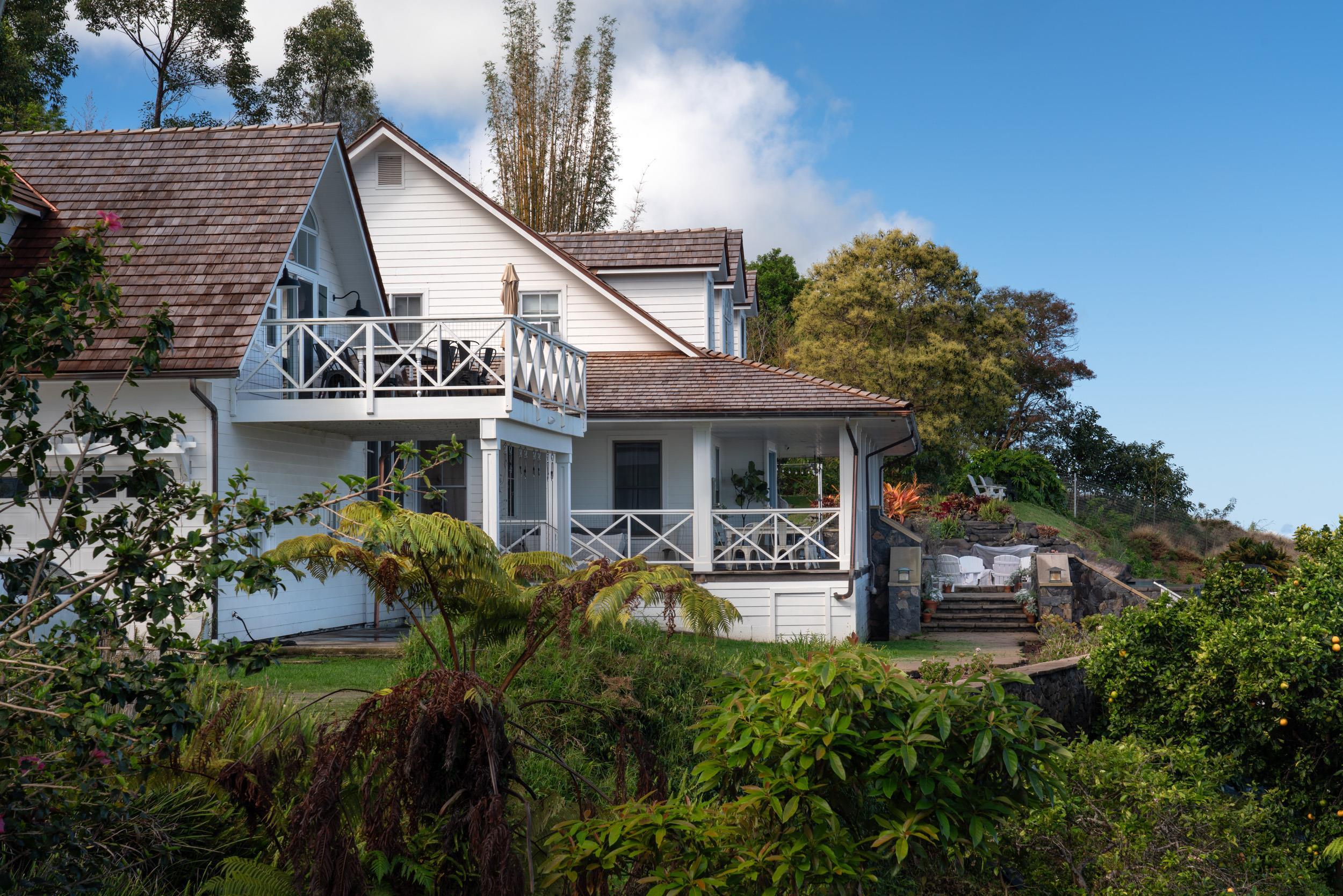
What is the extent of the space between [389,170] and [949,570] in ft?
42.9

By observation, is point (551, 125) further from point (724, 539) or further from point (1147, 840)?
point (1147, 840)

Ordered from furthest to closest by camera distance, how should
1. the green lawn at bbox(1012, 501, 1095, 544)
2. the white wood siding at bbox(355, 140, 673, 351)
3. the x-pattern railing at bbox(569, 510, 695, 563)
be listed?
1. the green lawn at bbox(1012, 501, 1095, 544)
2. the white wood siding at bbox(355, 140, 673, 351)
3. the x-pattern railing at bbox(569, 510, 695, 563)

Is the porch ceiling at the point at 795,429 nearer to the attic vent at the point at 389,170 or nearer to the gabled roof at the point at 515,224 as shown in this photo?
the gabled roof at the point at 515,224

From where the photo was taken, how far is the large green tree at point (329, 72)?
35.8 meters

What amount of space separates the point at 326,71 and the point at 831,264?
16648 mm

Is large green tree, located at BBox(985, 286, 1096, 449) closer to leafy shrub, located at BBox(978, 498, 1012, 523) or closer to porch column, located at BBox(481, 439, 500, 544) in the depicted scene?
leafy shrub, located at BBox(978, 498, 1012, 523)

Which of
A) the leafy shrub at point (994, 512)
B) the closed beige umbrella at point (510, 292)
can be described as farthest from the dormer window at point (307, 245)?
the leafy shrub at point (994, 512)

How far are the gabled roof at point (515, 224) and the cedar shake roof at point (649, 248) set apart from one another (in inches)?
29.0

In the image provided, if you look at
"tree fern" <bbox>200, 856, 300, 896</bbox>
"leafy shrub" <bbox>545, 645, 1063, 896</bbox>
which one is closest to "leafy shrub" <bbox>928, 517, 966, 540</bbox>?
"leafy shrub" <bbox>545, 645, 1063, 896</bbox>

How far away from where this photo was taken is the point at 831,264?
36531 millimetres

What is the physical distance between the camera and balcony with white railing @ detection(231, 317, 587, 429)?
14.8 m

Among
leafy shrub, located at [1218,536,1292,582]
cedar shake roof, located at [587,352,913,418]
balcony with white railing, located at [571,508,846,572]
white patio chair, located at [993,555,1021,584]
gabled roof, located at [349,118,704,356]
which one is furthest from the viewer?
white patio chair, located at [993,555,1021,584]

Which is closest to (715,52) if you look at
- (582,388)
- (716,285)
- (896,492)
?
(716,285)

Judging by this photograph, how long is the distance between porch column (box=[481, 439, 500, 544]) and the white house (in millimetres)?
35
